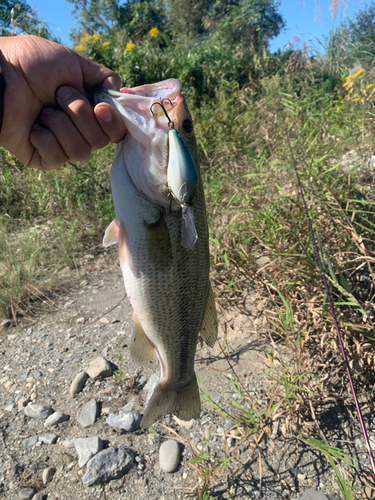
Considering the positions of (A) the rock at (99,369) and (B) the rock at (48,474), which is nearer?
(B) the rock at (48,474)

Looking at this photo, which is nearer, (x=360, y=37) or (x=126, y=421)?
(x=126, y=421)

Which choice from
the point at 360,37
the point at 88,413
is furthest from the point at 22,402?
the point at 360,37

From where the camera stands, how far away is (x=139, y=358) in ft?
5.41

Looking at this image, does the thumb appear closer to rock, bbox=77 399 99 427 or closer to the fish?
the fish

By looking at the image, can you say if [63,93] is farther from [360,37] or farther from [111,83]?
[360,37]

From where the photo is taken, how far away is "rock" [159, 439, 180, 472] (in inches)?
83.1

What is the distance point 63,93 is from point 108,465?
2.09 meters

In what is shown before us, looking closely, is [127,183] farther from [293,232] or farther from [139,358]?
[293,232]

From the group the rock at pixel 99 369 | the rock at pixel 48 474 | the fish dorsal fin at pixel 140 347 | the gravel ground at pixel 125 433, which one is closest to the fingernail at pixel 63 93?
the fish dorsal fin at pixel 140 347

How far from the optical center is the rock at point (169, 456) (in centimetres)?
211

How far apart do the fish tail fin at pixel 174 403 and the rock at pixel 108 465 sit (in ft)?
2.12

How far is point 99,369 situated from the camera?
8.90 ft

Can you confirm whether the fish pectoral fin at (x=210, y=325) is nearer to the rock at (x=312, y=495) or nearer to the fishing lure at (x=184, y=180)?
the fishing lure at (x=184, y=180)

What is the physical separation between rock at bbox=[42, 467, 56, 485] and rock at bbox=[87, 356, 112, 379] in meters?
0.69
